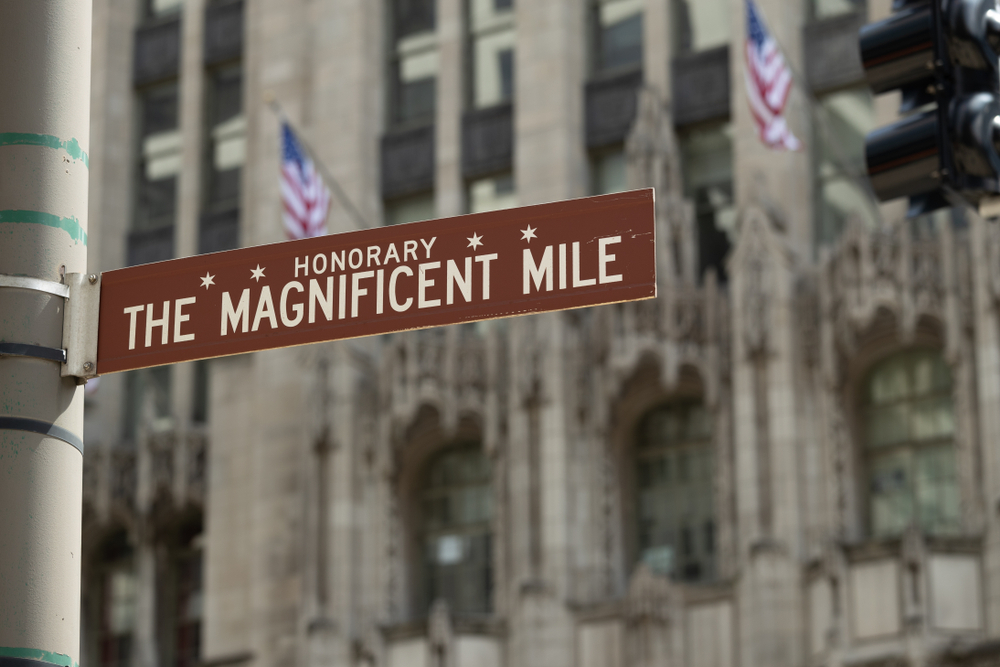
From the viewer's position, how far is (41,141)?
499 cm

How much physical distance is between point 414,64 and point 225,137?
471 centimetres

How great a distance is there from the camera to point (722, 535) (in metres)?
26.1

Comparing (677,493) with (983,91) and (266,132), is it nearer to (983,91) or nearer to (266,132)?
(266,132)

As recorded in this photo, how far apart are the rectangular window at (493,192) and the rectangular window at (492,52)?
1360 millimetres

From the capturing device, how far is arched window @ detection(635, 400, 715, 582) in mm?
26906

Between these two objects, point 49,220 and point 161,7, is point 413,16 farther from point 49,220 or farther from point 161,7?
point 49,220

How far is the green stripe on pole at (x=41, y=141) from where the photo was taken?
196 inches

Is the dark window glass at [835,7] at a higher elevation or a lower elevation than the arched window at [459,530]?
higher

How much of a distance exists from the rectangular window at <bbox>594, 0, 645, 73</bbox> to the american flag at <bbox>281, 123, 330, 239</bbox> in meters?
5.66

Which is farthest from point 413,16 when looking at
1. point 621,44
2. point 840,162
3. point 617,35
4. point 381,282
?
point 381,282

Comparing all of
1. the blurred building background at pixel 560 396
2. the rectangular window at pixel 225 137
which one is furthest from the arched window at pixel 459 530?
the rectangular window at pixel 225 137

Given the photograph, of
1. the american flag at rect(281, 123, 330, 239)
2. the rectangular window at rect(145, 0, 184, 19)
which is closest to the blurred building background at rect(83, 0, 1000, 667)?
the rectangular window at rect(145, 0, 184, 19)

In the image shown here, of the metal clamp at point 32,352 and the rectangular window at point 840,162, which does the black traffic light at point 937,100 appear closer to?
the metal clamp at point 32,352

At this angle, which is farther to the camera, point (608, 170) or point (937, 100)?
point (608, 170)
